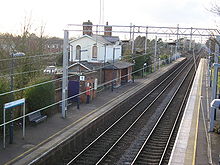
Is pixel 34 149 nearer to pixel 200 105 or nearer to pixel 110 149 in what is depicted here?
pixel 110 149

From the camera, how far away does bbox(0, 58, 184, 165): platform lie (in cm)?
1122

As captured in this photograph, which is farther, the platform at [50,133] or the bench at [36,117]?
the bench at [36,117]

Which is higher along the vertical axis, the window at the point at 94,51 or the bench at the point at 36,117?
the window at the point at 94,51

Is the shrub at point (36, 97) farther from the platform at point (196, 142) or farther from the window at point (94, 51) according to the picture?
the window at point (94, 51)

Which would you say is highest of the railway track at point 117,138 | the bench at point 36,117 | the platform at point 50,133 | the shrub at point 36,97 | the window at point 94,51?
the window at point 94,51

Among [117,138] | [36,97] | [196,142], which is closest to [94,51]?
[36,97]

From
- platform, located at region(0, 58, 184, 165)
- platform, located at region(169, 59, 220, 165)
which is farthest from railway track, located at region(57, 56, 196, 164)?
platform, located at region(169, 59, 220, 165)

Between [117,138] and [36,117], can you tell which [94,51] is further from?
[117,138]

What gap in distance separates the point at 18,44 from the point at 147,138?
401 inches

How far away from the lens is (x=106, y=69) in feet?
96.8

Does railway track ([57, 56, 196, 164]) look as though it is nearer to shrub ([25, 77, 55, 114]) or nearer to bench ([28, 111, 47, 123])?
bench ([28, 111, 47, 123])

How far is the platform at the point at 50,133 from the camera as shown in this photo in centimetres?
1122

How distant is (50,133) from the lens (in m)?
14.2

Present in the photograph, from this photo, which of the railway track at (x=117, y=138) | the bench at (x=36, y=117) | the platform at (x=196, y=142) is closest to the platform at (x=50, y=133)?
the bench at (x=36, y=117)
